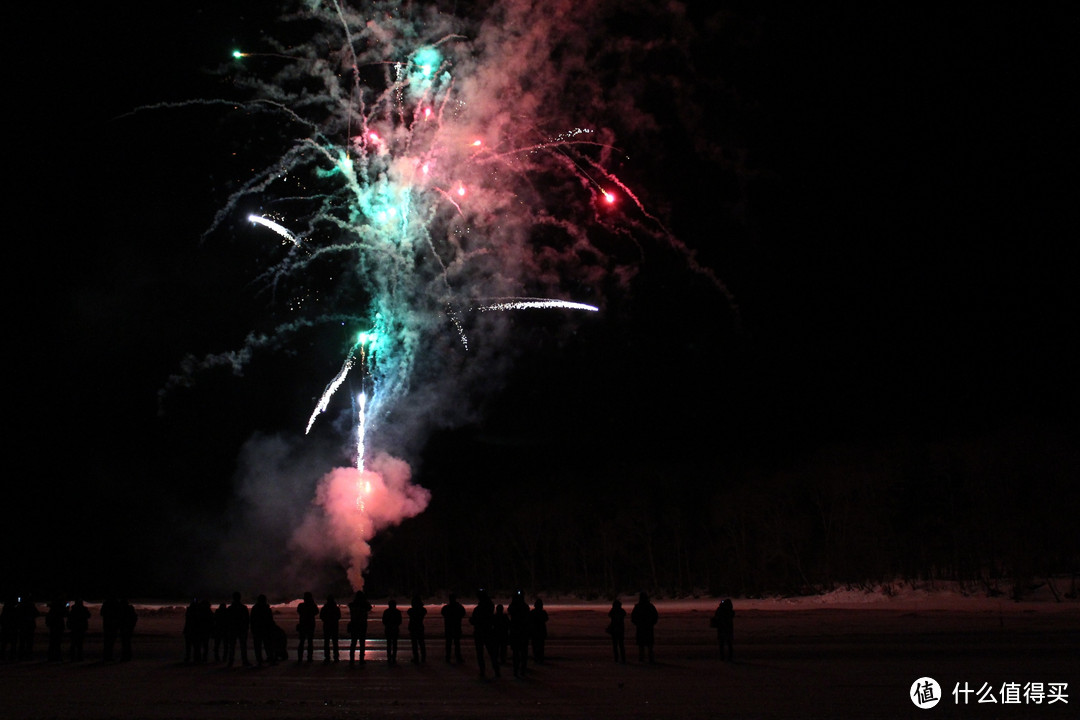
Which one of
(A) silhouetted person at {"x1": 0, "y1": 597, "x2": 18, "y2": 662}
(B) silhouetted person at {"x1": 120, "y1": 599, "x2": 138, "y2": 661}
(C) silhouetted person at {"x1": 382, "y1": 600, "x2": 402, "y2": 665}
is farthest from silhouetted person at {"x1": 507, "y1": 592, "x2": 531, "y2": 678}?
(A) silhouetted person at {"x1": 0, "y1": 597, "x2": 18, "y2": 662}

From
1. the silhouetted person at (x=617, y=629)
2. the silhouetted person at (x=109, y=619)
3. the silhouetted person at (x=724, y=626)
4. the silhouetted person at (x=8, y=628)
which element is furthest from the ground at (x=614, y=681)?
the silhouetted person at (x=8, y=628)

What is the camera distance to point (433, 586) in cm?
7306

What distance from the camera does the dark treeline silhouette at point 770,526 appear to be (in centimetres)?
4481

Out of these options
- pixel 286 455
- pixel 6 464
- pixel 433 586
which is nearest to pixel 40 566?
pixel 6 464

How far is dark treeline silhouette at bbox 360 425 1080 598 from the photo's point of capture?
44.8 m

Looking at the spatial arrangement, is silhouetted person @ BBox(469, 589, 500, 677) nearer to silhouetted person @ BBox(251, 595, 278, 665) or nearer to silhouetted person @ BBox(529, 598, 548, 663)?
silhouetted person @ BBox(529, 598, 548, 663)

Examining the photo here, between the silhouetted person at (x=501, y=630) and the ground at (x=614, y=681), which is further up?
the silhouetted person at (x=501, y=630)

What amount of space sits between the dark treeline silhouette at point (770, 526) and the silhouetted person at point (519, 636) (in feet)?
92.4

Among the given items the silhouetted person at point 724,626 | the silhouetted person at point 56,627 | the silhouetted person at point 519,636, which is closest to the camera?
the silhouetted person at point 519,636

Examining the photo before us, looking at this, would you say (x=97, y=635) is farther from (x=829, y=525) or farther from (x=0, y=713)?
(x=829, y=525)

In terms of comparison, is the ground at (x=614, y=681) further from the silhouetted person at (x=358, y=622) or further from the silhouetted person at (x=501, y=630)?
the silhouetted person at (x=501, y=630)

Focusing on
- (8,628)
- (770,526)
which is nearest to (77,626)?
(8,628)

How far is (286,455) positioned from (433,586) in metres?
25.4

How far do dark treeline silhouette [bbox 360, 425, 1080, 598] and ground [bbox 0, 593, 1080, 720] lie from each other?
21868 mm
